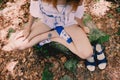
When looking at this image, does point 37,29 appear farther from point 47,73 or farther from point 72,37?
point 47,73

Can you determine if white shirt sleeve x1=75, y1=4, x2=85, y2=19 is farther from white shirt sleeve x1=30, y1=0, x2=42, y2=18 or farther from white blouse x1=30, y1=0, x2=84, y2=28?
white shirt sleeve x1=30, y1=0, x2=42, y2=18

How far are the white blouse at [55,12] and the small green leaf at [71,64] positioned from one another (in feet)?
1.79

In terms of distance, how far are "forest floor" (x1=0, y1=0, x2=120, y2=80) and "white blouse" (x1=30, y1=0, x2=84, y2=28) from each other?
1.92ft

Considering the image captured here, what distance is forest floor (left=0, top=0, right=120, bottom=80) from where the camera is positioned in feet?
9.91

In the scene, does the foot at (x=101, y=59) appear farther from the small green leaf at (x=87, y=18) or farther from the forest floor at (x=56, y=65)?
the small green leaf at (x=87, y=18)

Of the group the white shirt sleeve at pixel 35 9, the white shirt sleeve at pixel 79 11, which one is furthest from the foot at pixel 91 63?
the white shirt sleeve at pixel 35 9

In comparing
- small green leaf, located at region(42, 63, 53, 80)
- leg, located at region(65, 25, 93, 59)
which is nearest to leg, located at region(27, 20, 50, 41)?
leg, located at region(65, 25, 93, 59)

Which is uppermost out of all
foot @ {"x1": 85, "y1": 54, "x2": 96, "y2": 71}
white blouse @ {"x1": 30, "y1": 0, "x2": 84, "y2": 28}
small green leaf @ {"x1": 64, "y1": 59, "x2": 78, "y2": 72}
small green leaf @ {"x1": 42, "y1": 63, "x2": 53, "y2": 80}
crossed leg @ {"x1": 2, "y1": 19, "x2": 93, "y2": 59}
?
white blouse @ {"x1": 30, "y1": 0, "x2": 84, "y2": 28}

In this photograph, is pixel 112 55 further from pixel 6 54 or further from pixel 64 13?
pixel 6 54

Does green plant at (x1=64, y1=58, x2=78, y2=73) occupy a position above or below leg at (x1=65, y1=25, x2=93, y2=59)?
below

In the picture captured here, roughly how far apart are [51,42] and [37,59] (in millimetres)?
285

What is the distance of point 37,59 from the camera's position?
3.17 metres

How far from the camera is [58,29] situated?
9.51 feet

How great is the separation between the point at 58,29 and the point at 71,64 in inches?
19.2
